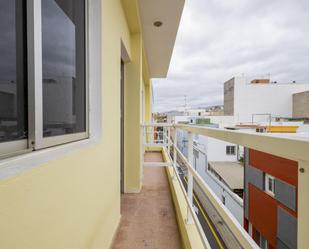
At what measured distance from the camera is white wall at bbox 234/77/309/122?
14055 millimetres

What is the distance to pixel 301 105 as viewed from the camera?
12695 millimetres

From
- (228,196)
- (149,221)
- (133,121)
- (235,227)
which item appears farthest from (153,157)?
(235,227)

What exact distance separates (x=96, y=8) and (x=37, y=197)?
1.15 metres

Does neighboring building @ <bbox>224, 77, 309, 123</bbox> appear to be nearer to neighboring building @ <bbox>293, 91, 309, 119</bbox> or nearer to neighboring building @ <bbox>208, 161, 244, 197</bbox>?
neighboring building @ <bbox>293, 91, 309, 119</bbox>

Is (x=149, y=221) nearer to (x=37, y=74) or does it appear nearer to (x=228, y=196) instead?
A: (x=37, y=74)

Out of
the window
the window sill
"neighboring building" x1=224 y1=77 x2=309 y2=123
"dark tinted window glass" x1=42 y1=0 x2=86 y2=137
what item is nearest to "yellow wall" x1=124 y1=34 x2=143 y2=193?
"dark tinted window glass" x1=42 y1=0 x2=86 y2=137

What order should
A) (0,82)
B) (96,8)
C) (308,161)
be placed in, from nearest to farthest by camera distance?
(308,161) → (0,82) → (96,8)

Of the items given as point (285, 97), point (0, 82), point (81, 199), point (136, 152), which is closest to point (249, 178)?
point (136, 152)

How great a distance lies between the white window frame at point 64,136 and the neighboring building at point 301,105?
588 inches

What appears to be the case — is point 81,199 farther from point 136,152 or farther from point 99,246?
point 136,152

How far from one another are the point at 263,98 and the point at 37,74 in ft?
55.4

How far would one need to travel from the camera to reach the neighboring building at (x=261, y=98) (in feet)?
46.1

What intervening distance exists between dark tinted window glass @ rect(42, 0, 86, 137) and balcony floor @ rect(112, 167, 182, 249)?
1.19m

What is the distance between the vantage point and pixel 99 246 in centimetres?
112
